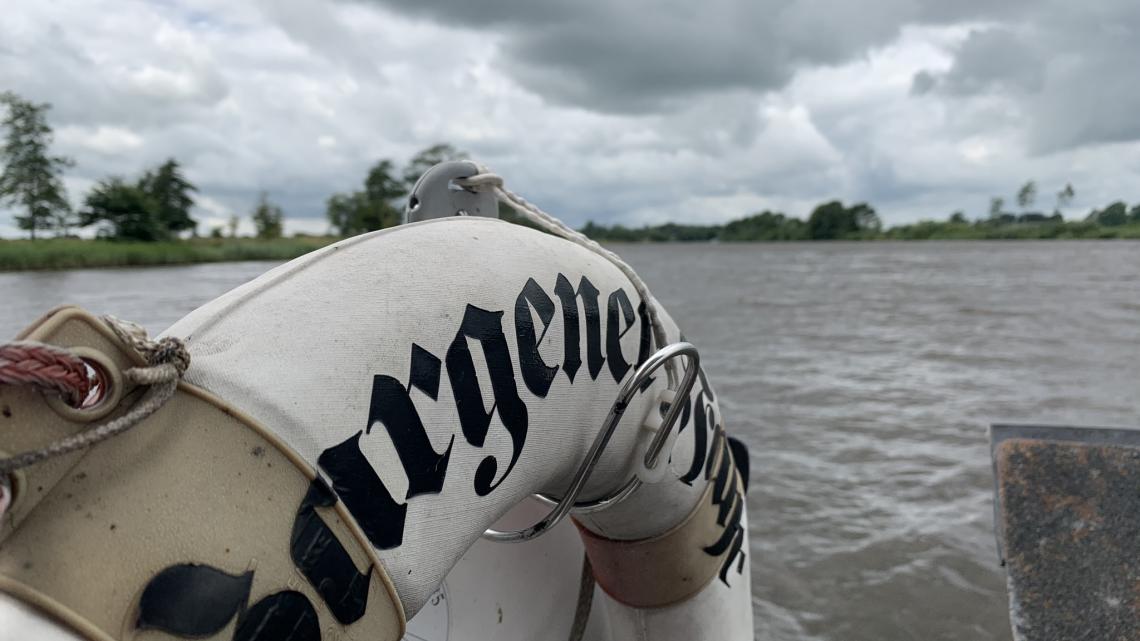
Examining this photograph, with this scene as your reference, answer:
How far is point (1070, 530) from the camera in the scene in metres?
2.03

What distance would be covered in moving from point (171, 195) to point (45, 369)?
5348cm

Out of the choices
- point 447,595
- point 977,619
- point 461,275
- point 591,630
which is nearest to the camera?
point 461,275

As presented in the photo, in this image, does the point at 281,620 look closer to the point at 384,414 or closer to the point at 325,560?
the point at 325,560

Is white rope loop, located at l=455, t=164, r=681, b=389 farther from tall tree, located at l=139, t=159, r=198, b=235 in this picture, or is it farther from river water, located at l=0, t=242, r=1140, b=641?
tall tree, located at l=139, t=159, r=198, b=235

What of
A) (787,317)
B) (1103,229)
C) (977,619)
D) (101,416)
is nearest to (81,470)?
(101,416)

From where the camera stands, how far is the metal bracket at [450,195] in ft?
5.31

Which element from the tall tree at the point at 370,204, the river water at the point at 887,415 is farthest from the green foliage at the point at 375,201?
the river water at the point at 887,415

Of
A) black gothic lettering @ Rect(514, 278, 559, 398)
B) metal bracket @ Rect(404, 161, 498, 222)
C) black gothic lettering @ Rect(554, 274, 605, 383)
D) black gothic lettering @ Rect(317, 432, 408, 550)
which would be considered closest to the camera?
black gothic lettering @ Rect(317, 432, 408, 550)

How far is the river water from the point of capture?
12.0 feet

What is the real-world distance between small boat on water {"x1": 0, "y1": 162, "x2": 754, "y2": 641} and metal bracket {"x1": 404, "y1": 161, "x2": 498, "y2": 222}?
150mm

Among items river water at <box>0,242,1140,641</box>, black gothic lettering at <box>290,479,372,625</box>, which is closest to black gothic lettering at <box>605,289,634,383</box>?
black gothic lettering at <box>290,479,372,625</box>

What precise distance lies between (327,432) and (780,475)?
4726 mm

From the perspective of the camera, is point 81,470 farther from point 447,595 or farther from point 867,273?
point 867,273

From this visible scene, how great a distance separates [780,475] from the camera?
17.0 ft
